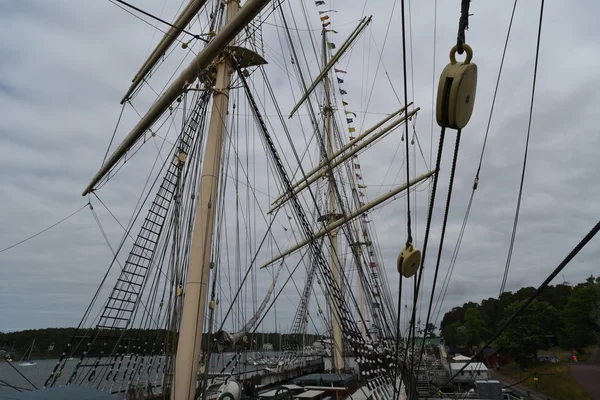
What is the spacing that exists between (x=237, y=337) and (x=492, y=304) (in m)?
69.9

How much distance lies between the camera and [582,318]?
32344 millimetres

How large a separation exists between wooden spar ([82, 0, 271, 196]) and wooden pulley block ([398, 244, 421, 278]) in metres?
5.05

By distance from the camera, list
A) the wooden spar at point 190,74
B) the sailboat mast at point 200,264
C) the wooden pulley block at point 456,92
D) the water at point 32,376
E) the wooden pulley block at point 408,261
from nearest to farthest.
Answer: the wooden pulley block at point 456,92 → the wooden pulley block at point 408,261 → the sailboat mast at point 200,264 → the wooden spar at point 190,74 → the water at point 32,376

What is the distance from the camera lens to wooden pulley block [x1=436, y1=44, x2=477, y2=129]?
6.64 feet

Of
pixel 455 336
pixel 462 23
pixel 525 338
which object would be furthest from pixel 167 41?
pixel 455 336

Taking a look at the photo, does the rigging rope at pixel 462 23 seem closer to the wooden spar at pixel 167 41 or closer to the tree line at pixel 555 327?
the wooden spar at pixel 167 41

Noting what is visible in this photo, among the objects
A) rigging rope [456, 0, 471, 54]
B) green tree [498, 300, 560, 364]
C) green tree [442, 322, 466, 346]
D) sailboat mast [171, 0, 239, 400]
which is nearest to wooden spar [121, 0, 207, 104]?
sailboat mast [171, 0, 239, 400]

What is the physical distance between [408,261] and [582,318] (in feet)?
133

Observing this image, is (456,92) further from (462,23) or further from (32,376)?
(32,376)

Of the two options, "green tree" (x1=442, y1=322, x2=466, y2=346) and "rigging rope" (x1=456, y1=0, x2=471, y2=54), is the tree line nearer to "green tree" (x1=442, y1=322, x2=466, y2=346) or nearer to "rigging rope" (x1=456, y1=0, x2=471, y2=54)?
"green tree" (x1=442, y1=322, x2=466, y2=346)

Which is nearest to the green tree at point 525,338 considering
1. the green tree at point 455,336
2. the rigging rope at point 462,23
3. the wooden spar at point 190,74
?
the green tree at point 455,336

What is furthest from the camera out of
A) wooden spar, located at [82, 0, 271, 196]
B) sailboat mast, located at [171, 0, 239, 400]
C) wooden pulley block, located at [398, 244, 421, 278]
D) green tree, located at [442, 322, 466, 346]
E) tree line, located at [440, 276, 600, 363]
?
green tree, located at [442, 322, 466, 346]

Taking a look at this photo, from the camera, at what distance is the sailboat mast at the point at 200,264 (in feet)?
17.0

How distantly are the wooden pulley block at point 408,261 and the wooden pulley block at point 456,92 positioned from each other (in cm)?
123
